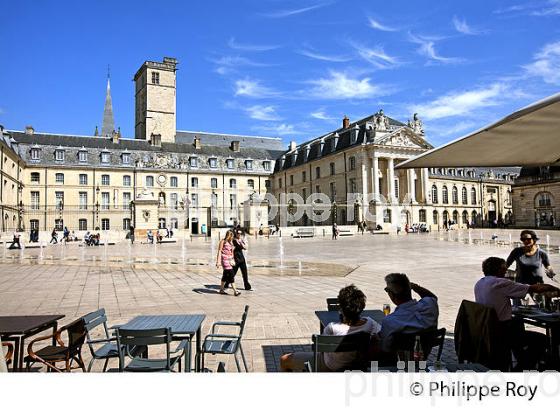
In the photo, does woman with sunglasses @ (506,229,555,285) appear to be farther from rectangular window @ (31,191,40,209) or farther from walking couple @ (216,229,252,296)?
rectangular window @ (31,191,40,209)

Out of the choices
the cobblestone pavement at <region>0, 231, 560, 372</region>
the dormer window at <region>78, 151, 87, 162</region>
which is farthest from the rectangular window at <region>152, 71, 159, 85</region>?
the cobblestone pavement at <region>0, 231, 560, 372</region>

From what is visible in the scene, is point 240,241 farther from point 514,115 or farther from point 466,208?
point 466,208

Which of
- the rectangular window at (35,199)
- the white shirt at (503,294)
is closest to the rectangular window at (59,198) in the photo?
the rectangular window at (35,199)

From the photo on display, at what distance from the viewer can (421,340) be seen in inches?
127

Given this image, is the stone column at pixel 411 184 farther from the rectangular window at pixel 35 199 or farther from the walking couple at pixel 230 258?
the walking couple at pixel 230 258

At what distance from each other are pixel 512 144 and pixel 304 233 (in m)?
38.6

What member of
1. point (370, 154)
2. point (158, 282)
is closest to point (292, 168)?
point (370, 154)

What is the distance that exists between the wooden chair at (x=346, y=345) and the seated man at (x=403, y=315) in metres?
0.20

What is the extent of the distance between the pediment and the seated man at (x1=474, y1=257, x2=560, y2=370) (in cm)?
4771

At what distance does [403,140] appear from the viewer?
173 feet

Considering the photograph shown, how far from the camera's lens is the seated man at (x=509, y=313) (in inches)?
152

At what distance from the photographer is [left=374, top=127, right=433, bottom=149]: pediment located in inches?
1997

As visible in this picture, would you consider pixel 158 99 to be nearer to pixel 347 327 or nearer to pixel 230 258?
pixel 230 258

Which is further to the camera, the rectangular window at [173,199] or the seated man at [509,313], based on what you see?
the rectangular window at [173,199]
